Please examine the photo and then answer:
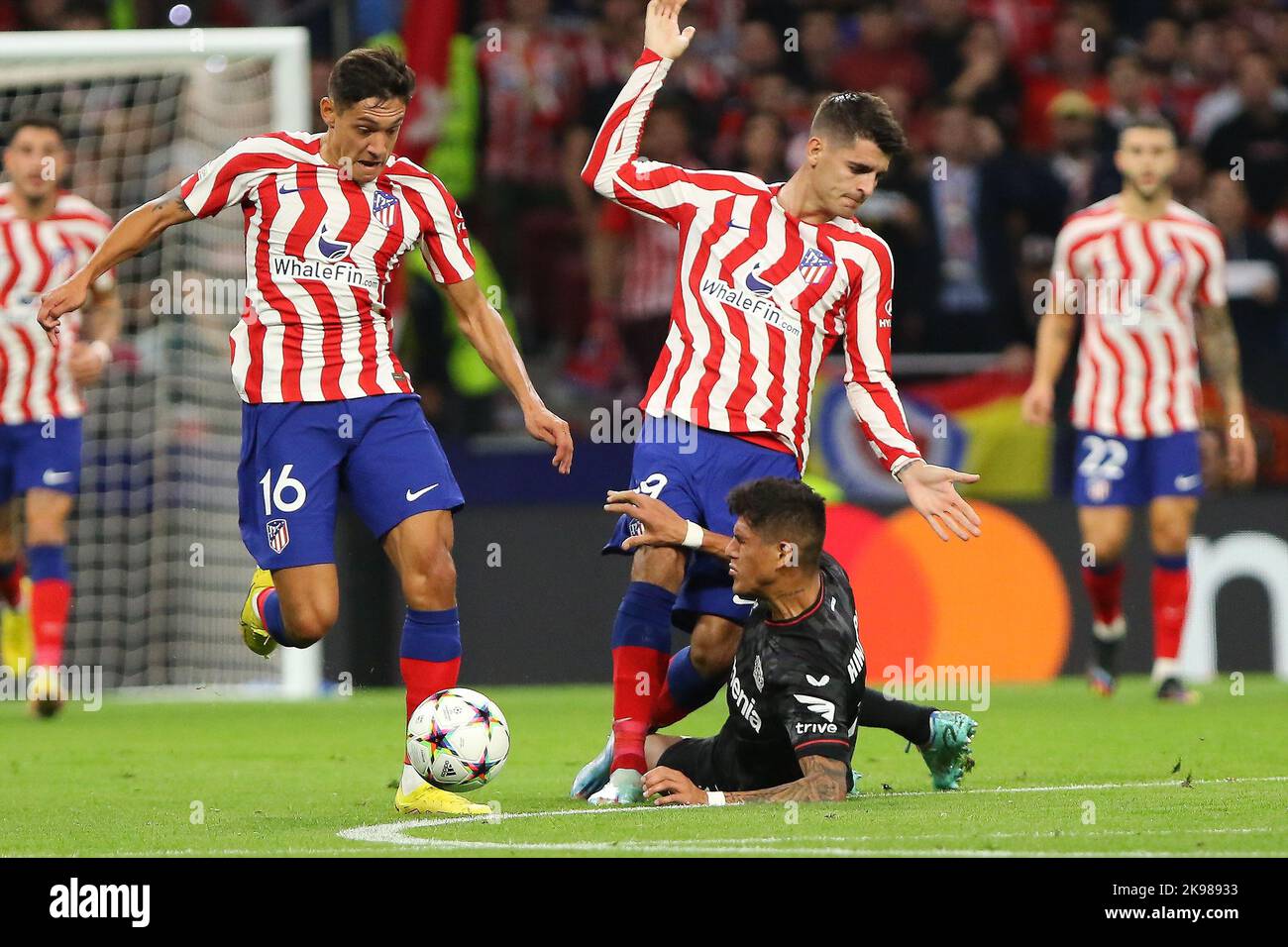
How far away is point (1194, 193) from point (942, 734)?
8425 mm

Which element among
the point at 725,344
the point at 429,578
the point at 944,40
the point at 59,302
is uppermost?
the point at 944,40

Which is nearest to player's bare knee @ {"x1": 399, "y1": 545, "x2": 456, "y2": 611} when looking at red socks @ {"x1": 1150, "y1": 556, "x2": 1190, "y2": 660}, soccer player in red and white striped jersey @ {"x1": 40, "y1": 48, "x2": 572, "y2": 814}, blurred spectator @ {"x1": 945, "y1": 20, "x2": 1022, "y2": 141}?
soccer player in red and white striped jersey @ {"x1": 40, "y1": 48, "x2": 572, "y2": 814}

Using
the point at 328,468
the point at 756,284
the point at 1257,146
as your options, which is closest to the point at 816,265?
the point at 756,284

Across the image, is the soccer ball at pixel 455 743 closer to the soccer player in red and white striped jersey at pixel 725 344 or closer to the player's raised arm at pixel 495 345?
the soccer player in red and white striped jersey at pixel 725 344

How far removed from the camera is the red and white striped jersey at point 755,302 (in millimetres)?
6633

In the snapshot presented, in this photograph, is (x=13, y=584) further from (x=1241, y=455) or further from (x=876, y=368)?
(x=1241, y=455)

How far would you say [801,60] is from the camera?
48.2ft

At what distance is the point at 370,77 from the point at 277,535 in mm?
1435

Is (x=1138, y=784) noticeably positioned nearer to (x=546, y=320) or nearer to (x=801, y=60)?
(x=546, y=320)

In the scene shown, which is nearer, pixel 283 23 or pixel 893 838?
pixel 893 838

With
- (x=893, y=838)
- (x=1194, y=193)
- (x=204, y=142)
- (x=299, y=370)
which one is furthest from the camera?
(x=1194, y=193)

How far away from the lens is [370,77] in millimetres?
6184

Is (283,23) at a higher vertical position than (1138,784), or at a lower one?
higher

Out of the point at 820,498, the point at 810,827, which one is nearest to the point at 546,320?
the point at 820,498
